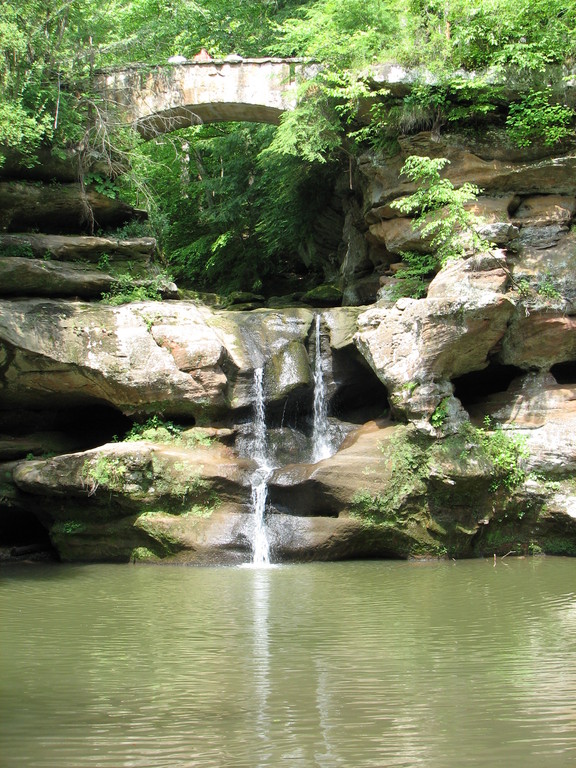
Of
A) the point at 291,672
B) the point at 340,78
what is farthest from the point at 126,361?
the point at 291,672

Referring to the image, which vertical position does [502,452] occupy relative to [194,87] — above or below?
below

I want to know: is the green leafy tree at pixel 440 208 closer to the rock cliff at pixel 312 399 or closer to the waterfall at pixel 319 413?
the rock cliff at pixel 312 399

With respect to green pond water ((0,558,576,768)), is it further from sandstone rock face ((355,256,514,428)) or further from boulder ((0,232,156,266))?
boulder ((0,232,156,266))

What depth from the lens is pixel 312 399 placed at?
45.5ft

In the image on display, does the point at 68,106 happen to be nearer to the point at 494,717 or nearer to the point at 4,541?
the point at 4,541

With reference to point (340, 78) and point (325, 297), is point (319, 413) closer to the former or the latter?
point (325, 297)

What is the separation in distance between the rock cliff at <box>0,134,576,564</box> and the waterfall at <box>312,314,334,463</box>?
0.08 metres

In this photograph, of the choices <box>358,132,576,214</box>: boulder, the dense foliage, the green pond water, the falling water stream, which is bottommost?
the green pond water

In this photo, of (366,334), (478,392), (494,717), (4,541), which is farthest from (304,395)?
(494,717)

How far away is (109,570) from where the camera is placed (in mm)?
10758

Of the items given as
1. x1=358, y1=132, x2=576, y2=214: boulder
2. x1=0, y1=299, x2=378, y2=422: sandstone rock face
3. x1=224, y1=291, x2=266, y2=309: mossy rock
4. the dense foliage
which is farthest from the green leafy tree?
x1=224, y1=291, x2=266, y2=309: mossy rock

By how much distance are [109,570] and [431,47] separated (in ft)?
35.2

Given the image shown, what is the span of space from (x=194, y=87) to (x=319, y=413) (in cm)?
794

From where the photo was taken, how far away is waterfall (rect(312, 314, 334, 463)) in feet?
43.9
